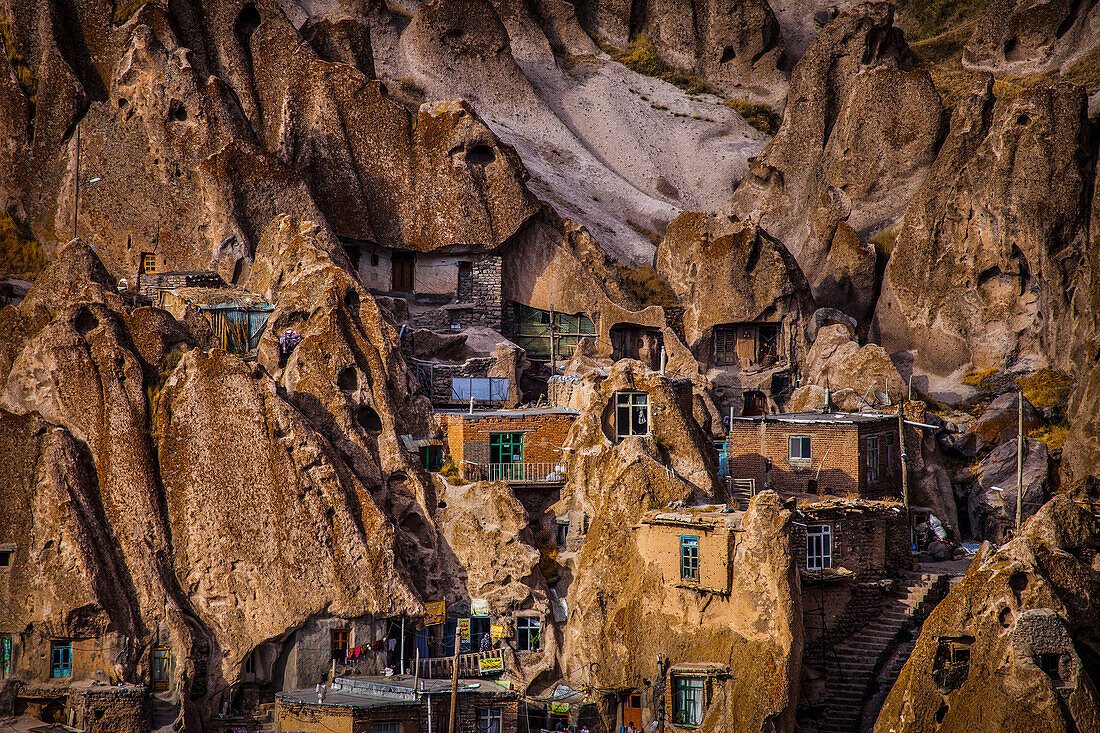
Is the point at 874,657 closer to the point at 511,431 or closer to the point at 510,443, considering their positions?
the point at 510,443

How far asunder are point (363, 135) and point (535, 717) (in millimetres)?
35826

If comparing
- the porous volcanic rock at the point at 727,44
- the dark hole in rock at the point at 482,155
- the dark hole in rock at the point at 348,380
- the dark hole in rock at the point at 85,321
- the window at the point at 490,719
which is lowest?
the window at the point at 490,719

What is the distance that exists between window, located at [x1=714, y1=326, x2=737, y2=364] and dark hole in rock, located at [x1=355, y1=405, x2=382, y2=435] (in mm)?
25400

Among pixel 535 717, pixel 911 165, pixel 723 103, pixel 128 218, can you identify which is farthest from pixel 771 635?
pixel 723 103

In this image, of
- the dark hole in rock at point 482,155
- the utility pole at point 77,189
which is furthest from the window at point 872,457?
the utility pole at point 77,189

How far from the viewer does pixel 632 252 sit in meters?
88.6

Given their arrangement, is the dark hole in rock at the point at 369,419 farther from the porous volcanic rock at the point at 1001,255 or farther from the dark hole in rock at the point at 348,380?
the porous volcanic rock at the point at 1001,255

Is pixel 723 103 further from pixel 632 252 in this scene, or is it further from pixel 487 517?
pixel 487 517

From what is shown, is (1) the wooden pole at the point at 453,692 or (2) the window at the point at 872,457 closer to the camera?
(1) the wooden pole at the point at 453,692

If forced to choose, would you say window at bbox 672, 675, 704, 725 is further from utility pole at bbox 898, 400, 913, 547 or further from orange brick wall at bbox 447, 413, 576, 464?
utility pole at bbox 898, 400, 913, 547

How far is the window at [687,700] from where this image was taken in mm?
51438

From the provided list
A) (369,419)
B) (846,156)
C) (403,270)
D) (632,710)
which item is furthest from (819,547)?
(846,156)

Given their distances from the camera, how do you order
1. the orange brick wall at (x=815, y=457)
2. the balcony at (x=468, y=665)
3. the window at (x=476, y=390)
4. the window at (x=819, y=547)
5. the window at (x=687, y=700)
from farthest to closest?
the window at (x=476, y=390) < the orange brick wall at (x=815, y=457) < the window at (x=819, y=547) < the balcony at (x=468, y=665) < the window at (x=687, y=700)

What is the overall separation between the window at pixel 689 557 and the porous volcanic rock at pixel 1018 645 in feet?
26.8
